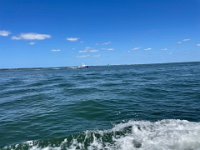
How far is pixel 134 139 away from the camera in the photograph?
10156 mm

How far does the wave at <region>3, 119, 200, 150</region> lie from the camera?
936cm

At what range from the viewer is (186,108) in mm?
15969

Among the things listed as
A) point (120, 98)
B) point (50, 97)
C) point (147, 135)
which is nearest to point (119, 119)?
point (147, 135)

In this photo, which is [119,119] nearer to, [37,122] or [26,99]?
[37,122]

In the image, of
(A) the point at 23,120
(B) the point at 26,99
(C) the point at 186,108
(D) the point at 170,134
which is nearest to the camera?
(D) the point at 170,134

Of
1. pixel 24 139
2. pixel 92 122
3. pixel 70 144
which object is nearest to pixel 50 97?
pixel 92 122

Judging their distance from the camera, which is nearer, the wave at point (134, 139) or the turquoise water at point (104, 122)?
the wave at point (134, 139)

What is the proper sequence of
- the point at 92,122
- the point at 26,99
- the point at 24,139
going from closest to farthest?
the point at 24,139 < the point at 92,122 < the point at 26,99

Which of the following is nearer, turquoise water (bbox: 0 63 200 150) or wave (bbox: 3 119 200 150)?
wave (bbox: 3 119 200 150)

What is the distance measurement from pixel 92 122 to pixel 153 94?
9638 millimetres

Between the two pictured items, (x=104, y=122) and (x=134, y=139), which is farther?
(x=104, y=122)

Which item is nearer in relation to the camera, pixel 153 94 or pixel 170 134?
pixel 170 134

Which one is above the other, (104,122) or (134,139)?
(134,139)

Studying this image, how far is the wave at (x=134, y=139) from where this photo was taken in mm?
9359
